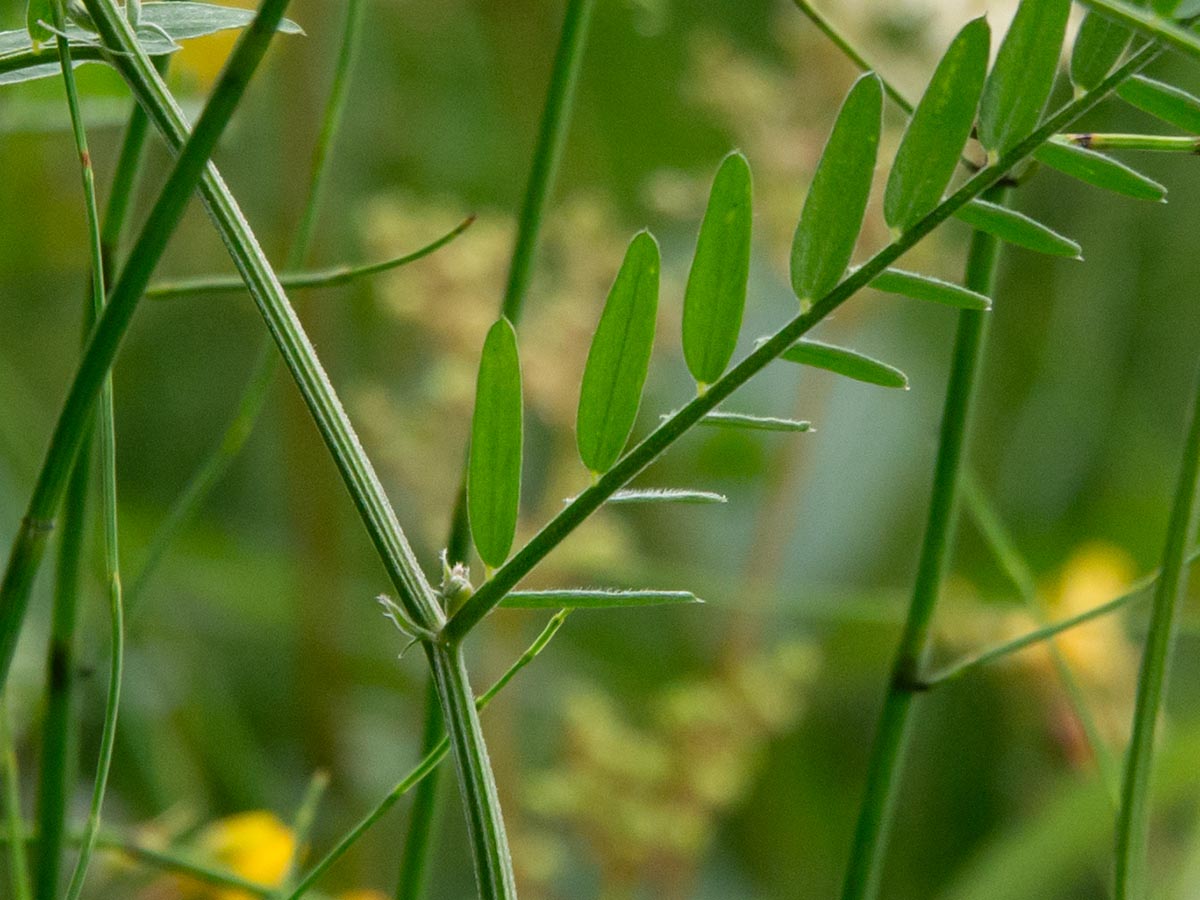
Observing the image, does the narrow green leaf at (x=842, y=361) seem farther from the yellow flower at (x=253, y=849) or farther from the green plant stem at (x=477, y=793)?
the yellow flower at (x=253, y=849)

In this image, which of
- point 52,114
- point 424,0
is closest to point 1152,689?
point 52,114

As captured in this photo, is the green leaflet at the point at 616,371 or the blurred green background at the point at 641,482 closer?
the green leaflet at the point at 616,371

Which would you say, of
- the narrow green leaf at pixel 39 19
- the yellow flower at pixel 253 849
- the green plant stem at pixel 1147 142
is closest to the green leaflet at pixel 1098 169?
the green plant stem at pixel 1147 142

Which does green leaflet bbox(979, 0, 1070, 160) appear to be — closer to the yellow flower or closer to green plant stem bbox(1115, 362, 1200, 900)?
green plant stem bbox(1115, 362, 1200, 900)

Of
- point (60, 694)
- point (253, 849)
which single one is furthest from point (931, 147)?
point (253, 849)

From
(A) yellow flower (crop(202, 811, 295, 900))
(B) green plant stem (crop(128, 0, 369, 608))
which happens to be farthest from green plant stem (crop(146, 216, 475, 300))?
(A) yellow flower (crop(202, 811, 295, 900))

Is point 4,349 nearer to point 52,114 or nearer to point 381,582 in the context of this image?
point 381,582
